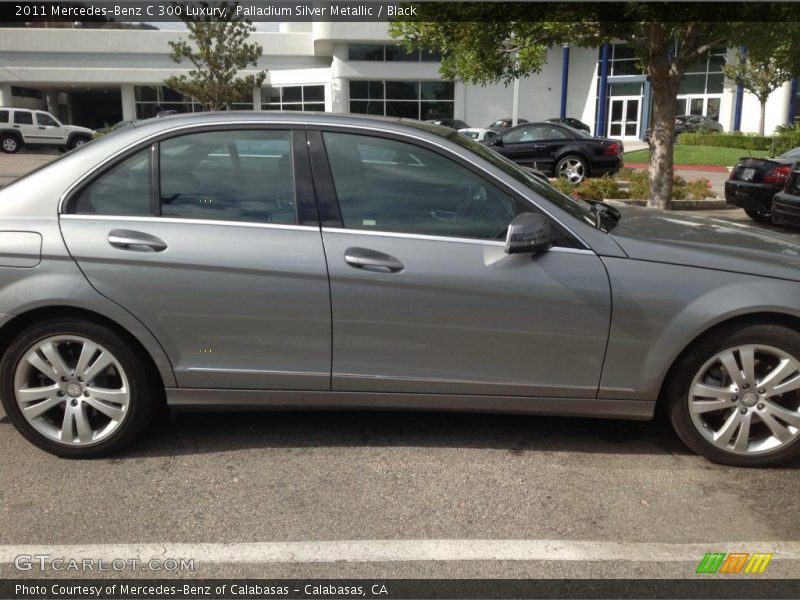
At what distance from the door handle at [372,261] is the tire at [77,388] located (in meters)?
1.18

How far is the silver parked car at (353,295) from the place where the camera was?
3395mm

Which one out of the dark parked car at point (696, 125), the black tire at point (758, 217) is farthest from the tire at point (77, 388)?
the dark parked car at point (696, 125)

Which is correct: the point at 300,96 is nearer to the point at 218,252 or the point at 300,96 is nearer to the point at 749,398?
the point at 218,252

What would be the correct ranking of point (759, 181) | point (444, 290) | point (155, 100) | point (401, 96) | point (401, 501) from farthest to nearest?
point (155, 100) → point (401, 96) → point (759, 181) → point (444, 290) → point (401, 501)

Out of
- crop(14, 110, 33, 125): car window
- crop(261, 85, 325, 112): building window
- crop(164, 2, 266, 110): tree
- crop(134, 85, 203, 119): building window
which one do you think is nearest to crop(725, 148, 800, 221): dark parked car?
crop(164, 2, 266, 110): tree

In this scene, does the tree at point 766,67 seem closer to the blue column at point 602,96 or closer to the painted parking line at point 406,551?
the painted parking line at point 406,551

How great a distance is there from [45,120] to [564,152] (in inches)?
1026

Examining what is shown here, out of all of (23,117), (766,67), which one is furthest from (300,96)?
(766,67)

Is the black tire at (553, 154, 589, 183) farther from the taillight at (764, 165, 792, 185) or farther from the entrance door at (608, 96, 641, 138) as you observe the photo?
the entrance door at (608, 96, 641, 138)

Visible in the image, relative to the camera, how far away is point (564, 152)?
16.6 meters

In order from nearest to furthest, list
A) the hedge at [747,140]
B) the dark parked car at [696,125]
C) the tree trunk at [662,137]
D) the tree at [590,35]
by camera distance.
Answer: the tree at [590,35]
the tree trunk at [662,137]
the hedge at [747,140]
the dark parked car at [696,125]

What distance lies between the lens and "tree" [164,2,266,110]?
27016mm

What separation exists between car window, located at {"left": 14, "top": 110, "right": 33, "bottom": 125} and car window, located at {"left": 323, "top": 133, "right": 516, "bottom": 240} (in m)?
33.3

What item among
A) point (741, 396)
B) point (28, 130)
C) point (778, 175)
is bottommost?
point (741, 396)
